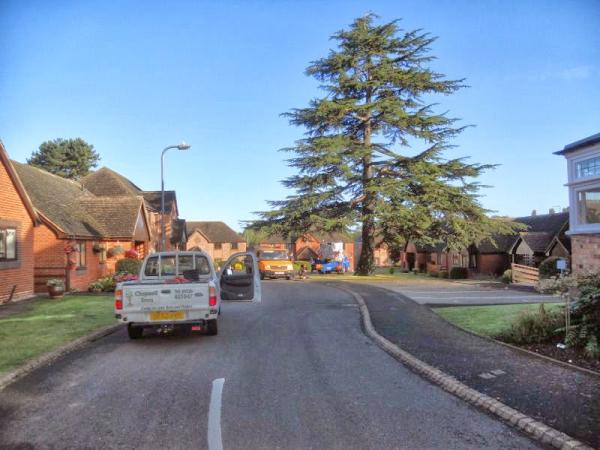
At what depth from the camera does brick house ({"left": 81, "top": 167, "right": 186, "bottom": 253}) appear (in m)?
38.9

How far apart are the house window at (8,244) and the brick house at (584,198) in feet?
62.0

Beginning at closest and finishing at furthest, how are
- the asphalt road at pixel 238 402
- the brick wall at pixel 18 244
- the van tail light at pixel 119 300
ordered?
the asphalt road at pixel 238 402
the van tail light at pixel 119 300
the brick wall at pixel 18 244

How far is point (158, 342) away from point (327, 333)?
360cm

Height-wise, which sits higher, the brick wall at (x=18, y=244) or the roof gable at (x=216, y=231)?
the roof gable at (x=216, y=231)

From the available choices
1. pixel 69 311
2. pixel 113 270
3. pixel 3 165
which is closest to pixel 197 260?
pixel 69 311

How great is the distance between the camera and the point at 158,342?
30.2 feet

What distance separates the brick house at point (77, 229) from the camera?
786 inches

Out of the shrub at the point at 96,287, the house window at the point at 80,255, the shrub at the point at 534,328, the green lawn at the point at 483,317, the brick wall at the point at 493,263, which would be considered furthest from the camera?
the brick wall at the point at 493,263

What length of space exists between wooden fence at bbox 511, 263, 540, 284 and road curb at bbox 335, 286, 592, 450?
23505mm

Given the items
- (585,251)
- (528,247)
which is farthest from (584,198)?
(528,247)

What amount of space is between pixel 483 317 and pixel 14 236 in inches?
631

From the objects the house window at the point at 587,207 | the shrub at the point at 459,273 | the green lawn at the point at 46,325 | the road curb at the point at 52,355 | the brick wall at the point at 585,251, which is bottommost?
the shrub at the point at 459,273

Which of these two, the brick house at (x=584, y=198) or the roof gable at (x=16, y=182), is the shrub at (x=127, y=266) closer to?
the roof gable at (x=16, y=182)

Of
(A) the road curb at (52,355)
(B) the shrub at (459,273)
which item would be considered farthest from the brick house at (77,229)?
(B) the shrub at (459,273)
